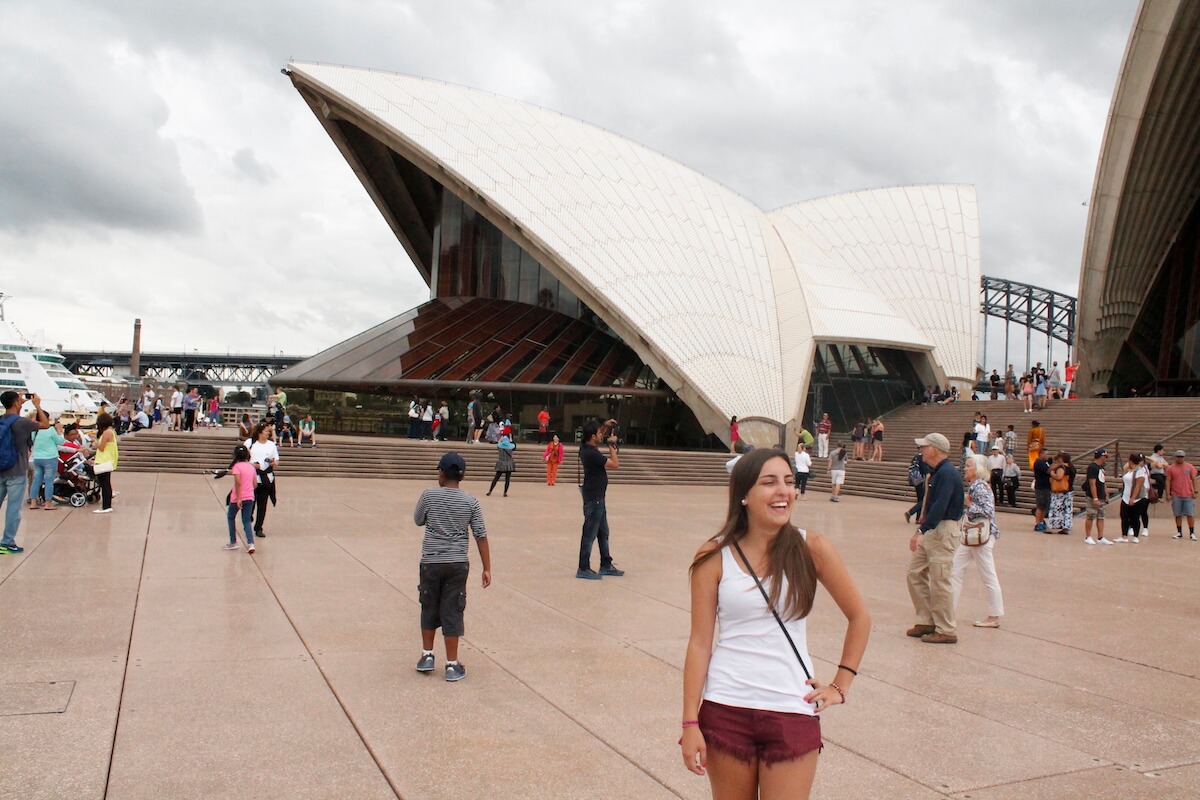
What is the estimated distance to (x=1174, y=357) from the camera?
32.4 meters

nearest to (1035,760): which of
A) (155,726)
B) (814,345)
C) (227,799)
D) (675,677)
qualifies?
(675,677)

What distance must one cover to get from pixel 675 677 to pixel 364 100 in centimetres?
2628

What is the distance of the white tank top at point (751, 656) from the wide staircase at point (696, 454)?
57.1 ft

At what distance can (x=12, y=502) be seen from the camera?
8242 millimetres

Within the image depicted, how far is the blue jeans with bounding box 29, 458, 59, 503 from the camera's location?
11172 mm

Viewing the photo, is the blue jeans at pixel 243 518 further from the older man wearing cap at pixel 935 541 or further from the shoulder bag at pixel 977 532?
the shoulder bag at pixel 977 532

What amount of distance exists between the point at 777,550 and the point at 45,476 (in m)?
11.7

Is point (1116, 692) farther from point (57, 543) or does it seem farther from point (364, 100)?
point (364, 100)

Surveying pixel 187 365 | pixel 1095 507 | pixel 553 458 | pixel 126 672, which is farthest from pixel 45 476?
pixel 187 365

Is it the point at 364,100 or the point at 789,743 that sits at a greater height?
the point at 364,100

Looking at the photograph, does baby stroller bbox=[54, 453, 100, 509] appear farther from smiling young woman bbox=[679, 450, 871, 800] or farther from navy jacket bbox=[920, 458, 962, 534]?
smiling young woman bbox=[679, 450, 871, 800]

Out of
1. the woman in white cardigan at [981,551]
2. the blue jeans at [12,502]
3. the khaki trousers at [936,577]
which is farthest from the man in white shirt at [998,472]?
the blue jeans at [12,502]

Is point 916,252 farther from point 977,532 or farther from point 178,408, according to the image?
point 977,532

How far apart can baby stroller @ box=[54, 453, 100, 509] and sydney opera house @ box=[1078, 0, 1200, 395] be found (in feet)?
84.2
